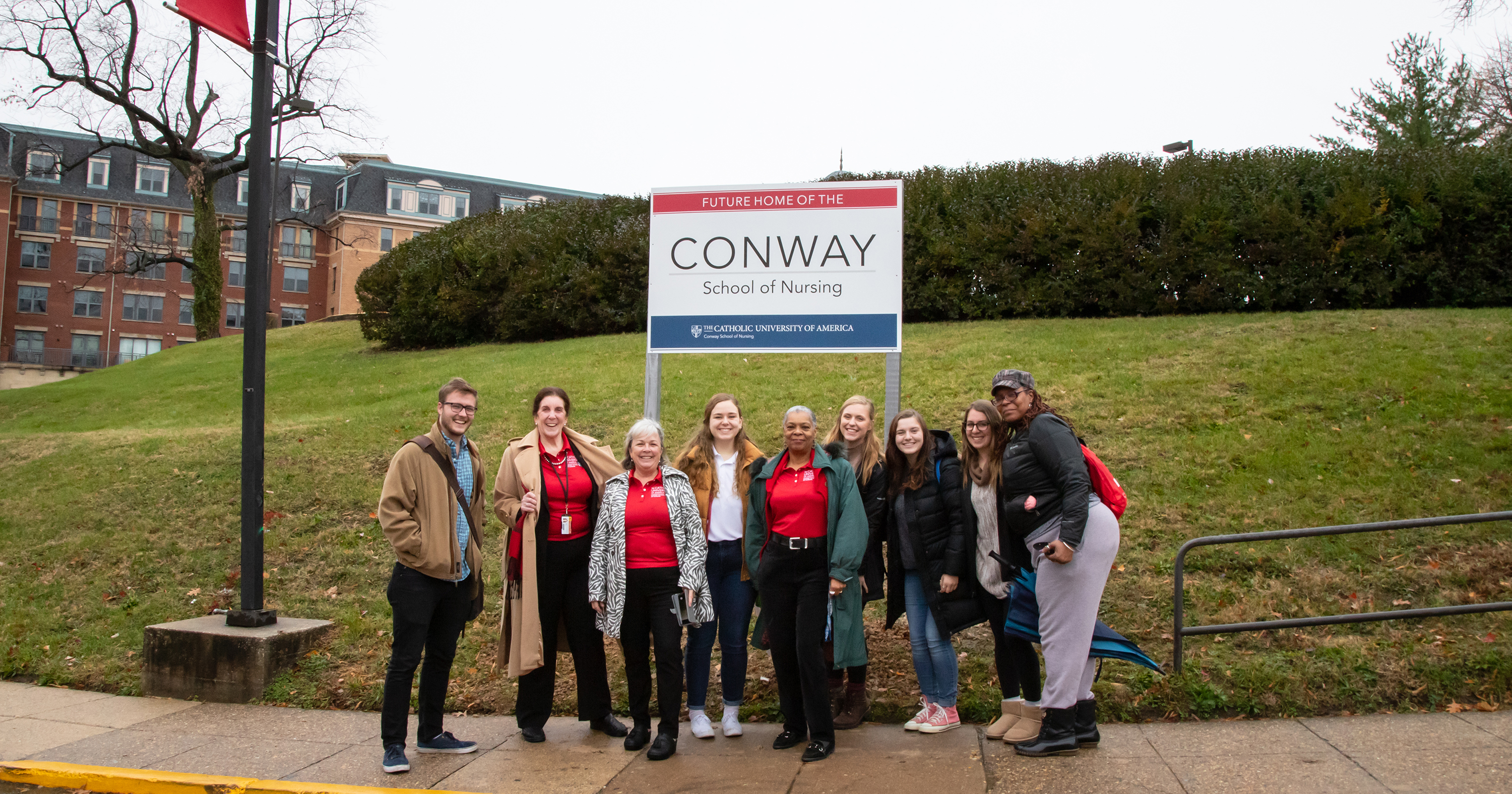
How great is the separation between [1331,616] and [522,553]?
4704 mm

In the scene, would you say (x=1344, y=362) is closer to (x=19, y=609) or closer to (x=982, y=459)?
(x=982, y=459)

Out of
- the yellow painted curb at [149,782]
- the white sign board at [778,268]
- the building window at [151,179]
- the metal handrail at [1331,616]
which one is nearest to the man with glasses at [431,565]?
the yellow painted curb at [149,782]

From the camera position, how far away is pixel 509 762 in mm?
5047

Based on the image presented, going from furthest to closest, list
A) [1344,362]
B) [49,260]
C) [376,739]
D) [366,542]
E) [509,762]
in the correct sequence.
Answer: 1. [49,260]
2. [1344,362]
3. [366,542]
4. [376,739]
5. [509,762]

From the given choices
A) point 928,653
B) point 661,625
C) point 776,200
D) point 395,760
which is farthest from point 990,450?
point 395,760

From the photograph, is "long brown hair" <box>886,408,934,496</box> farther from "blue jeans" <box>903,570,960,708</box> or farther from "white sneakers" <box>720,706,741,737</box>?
"white sneakers" <box>720,706,741,737</box>

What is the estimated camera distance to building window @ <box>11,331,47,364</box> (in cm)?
5259

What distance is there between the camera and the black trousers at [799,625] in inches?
193

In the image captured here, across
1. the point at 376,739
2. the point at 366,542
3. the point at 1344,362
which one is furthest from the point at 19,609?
the point at 1344,362

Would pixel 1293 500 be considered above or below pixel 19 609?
above

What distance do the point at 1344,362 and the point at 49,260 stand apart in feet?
209

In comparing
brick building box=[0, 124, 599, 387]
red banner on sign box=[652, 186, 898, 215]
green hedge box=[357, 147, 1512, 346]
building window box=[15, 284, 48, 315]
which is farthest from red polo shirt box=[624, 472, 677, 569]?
building window box=[15, 284, 48, 315]

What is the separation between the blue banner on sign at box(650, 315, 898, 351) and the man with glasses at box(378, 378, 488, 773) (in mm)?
1886

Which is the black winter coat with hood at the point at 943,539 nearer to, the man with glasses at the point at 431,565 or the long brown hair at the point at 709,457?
the long brown hair at the point at 709,457
